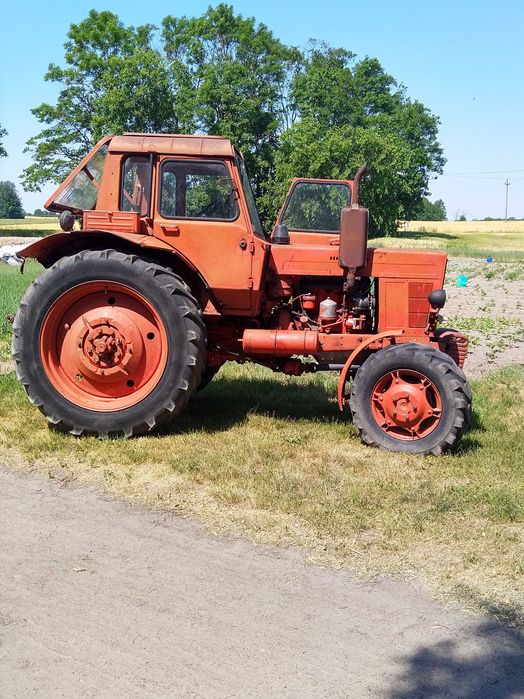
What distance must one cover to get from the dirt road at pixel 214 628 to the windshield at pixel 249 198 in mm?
3100

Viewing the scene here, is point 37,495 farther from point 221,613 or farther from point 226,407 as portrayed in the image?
point 226,407

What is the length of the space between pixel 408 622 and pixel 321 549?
83cm

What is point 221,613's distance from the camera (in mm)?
3689

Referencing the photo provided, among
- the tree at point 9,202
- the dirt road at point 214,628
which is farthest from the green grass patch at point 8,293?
the tree at point 9,202

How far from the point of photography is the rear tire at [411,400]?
5.96 m

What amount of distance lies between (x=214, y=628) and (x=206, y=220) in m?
3.73

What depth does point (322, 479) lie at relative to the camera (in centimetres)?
541

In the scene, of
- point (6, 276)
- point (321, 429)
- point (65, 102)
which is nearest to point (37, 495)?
point (321, 429)

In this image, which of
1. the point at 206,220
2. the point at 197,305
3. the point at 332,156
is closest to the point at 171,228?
the point at 206,220

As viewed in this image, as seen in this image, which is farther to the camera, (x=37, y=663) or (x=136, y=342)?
(x=136, y=342)

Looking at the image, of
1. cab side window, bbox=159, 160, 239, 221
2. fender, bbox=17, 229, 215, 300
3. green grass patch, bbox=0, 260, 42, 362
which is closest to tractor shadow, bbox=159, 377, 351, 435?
fender, bbox=17, 229, 215, 300

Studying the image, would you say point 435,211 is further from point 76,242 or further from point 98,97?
point 76,242

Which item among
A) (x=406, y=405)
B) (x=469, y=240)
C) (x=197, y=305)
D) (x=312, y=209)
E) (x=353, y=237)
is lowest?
(x=406, y=405)

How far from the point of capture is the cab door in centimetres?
639
